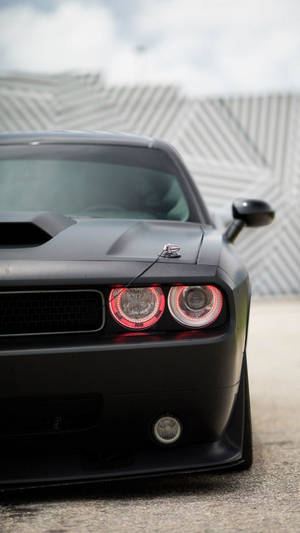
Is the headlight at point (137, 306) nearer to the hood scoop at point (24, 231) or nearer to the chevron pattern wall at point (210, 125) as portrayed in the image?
the hood scoop at point (24, 231)

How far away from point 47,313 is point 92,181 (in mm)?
1430

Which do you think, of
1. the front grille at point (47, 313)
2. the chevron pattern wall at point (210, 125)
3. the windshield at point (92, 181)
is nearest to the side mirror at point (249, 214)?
the windshield at point (92, 181)

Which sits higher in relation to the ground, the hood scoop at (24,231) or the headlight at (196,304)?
the hood scoop at (24,231)

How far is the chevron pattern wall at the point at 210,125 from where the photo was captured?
14.7 meters

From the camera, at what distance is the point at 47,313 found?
2.06 metres

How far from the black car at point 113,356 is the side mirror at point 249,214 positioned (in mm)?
1012

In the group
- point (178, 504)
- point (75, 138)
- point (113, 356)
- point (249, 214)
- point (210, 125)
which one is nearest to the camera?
point (113, 356)

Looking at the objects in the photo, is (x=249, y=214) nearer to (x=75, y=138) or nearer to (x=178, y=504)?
(x=75, y=138)

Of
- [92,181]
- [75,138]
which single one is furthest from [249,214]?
[75,138]

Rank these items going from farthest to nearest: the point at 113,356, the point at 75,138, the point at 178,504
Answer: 1. the point at 75,138
2. the point at 178,504
3. the point at 113,356

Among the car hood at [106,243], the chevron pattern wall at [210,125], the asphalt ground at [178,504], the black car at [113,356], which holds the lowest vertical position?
the chevron pattern wall at [210,125]

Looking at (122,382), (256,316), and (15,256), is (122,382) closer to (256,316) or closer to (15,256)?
(15,256)

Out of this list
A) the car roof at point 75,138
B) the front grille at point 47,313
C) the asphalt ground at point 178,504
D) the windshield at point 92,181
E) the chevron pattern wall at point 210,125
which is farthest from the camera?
the chevron pattern wall at point 210,125

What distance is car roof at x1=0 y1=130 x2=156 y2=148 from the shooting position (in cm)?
358
